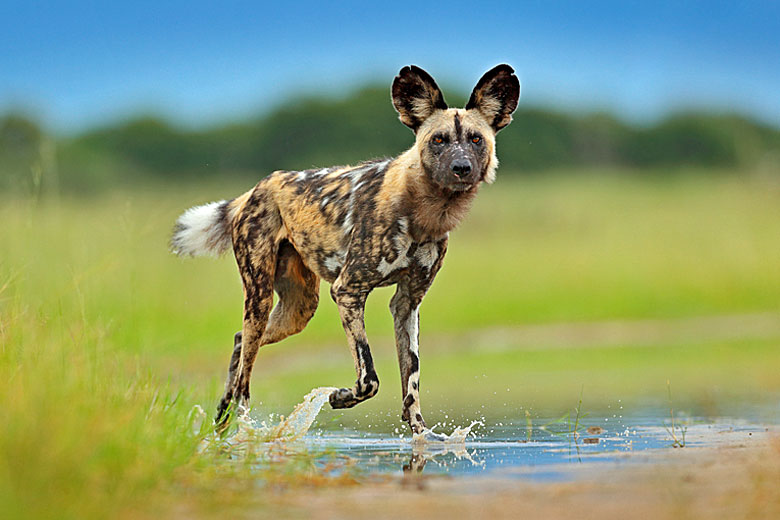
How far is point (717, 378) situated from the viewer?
9.89 m

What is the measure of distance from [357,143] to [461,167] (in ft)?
102

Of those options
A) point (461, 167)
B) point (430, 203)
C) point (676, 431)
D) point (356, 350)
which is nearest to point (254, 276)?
point (356, 350)

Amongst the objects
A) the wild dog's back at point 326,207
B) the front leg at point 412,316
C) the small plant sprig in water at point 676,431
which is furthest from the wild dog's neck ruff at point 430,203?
the small plant sprig in water at point 676,431

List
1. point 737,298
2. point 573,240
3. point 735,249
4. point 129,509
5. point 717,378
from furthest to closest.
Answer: point 573,240, point 735,249, point 737,298, point 717,378, point 129,509

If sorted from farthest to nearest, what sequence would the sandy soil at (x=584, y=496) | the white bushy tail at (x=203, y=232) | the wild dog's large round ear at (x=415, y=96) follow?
the white bushy tail at (x=203, y=232) < the wild dog's large round ear at (x=415, y=96) < the sandy soil at (x=584, y=496)

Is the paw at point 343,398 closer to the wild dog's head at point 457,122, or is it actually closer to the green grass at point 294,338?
the green grass at point 294,338

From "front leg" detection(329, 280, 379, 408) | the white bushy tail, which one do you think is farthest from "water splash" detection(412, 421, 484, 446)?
the white bushy tail

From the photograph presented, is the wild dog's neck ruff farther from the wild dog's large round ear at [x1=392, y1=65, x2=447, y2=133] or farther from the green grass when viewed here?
the green grass

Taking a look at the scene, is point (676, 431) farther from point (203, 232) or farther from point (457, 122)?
point (203, 232)

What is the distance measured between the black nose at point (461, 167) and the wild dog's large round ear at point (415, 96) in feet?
1.46

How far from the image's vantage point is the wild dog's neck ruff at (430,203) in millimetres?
5777

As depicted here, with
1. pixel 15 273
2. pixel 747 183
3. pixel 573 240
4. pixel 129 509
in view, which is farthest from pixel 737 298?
pixel 129 509

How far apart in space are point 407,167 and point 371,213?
1.03 ft

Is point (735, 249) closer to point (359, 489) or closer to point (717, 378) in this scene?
Answer: point (717, 378)
